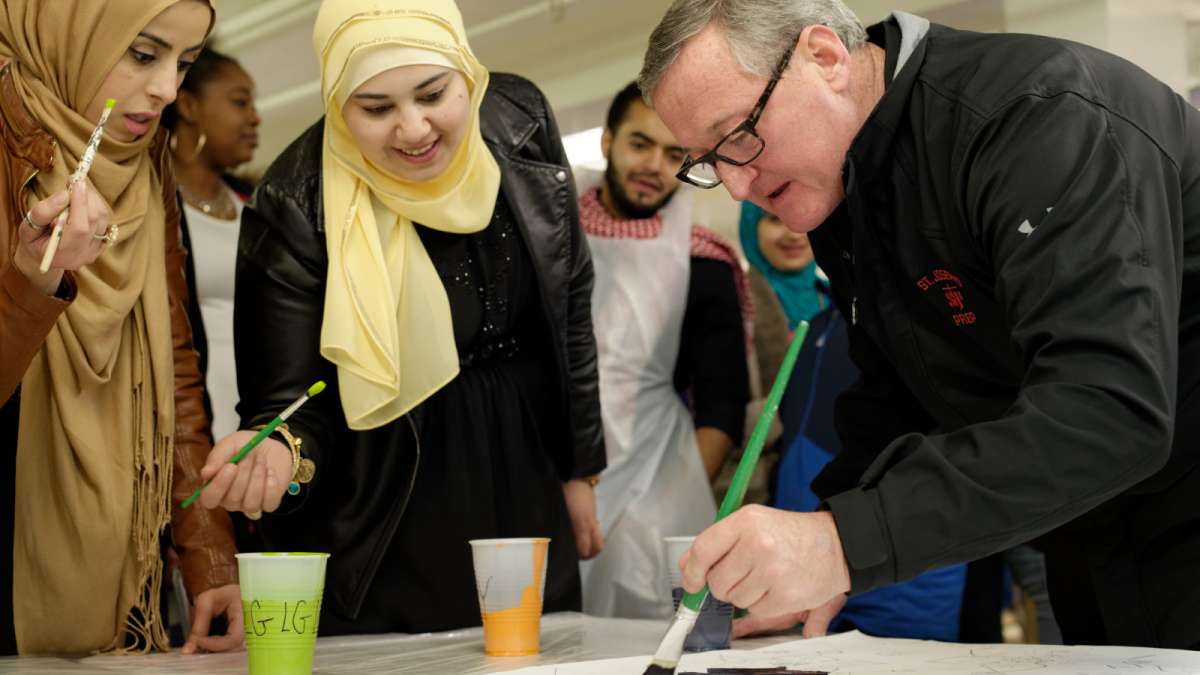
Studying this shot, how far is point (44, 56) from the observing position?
177cm

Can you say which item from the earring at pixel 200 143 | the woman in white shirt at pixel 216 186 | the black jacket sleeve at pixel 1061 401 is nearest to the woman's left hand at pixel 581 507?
the black jacket sleeve at pixel 1061 401

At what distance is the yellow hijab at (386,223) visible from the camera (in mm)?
1865

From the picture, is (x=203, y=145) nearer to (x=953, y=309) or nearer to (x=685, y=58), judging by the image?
(x=685, y=58)

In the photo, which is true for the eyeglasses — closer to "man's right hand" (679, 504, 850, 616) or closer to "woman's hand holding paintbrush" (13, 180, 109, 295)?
"man's right hand" (679, 504, 850, 616)

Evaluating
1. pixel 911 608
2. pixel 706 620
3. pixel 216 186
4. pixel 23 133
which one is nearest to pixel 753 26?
pixel 706 620

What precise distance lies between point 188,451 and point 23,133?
51cm

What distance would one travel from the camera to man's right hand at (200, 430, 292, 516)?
5.25 feet

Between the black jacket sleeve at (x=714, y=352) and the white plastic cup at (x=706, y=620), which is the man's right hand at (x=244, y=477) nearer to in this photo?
the white plastic cup at (x=706, y=620)

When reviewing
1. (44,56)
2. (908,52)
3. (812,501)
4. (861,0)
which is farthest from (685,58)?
(861,0)

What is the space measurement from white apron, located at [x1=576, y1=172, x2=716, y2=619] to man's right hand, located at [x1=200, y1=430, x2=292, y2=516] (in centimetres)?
147

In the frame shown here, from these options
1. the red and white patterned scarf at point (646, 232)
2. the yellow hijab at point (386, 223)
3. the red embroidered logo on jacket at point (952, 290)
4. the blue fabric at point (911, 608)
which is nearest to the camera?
the red embroidered logo on jacket at point (952, 290)

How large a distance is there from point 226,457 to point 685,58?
0.79 m

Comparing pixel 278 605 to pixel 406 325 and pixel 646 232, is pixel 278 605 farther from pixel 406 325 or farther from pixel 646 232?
pixel 646 232

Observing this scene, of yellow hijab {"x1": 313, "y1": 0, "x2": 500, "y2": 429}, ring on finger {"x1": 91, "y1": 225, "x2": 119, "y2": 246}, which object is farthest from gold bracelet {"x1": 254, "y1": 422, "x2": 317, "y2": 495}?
ring on finger {"x1": 91, "y1": 225, "x2": 119, "y2": 246}
